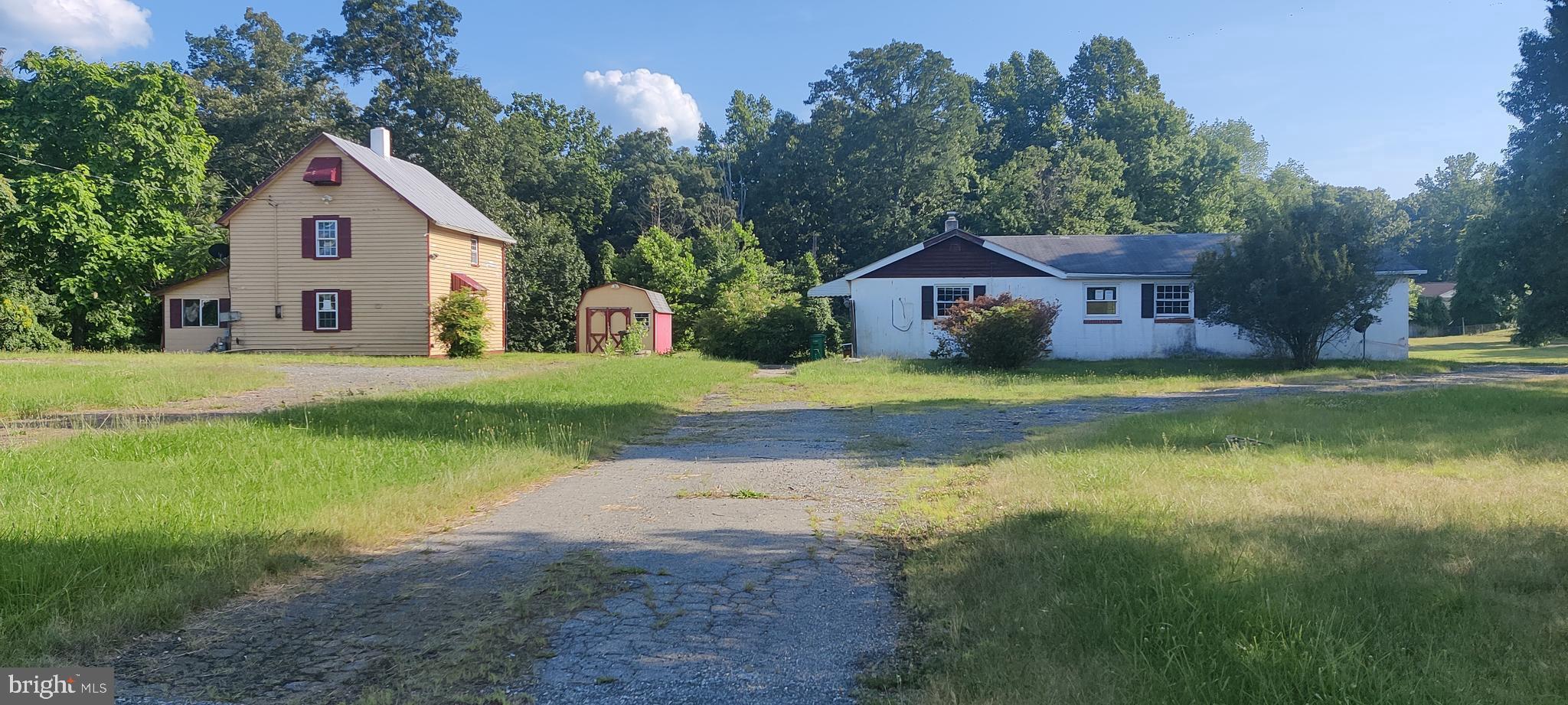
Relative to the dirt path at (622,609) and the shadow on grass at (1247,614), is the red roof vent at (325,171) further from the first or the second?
the shadow on grass at (1247,614)

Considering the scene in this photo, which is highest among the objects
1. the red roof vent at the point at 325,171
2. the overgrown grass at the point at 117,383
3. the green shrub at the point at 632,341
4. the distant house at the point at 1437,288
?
the red roof vent at the point at 325,171

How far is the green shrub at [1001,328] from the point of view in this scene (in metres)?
25.2

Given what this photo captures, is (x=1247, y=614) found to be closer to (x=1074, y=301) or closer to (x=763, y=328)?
(x=1074, y=301)

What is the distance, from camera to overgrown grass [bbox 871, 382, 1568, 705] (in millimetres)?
3625

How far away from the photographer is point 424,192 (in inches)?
1387

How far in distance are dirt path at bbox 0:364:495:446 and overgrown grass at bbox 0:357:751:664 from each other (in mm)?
1690

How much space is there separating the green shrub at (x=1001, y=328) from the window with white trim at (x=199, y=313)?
26091 millimetres

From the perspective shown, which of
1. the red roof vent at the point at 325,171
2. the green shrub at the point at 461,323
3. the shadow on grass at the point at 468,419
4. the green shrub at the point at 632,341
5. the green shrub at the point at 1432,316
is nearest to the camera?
the shadow on grass at the point at 468,419

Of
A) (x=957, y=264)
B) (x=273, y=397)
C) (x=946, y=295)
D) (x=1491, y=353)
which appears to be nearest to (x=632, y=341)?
(x=946, y=295)

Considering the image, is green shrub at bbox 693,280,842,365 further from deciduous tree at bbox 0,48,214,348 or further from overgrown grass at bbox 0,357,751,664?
deciduous tree at bbox 0,48,214,348

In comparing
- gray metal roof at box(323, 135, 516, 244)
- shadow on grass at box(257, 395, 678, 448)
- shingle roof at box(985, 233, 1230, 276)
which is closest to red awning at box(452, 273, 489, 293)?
gray metal roof at box(323, 135, 516, 244)

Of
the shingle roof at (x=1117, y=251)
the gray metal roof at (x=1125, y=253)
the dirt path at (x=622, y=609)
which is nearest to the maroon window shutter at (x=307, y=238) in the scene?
the gray metal roof at (x=1125, y=253)

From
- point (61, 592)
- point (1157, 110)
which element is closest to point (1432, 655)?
point (61, 592)

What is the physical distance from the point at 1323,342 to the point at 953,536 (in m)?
24.9
